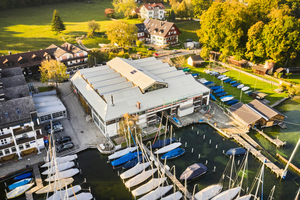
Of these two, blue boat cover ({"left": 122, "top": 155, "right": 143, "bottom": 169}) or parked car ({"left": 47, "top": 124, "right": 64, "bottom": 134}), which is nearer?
blue boat cover ({"left": 122, "top": 155, "right": 143, "bottom": 169})

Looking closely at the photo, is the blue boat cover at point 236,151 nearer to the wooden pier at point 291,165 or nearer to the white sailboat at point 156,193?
the wooden pier at point 291,165

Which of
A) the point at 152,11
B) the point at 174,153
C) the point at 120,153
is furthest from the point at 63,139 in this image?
the point at 152,11

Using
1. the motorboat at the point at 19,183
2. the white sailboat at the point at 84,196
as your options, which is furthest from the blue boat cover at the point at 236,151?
the motorboat at the point at 19,183

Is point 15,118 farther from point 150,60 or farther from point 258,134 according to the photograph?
point 258,134

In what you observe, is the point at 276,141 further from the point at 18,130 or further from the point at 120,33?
the point at 120,33

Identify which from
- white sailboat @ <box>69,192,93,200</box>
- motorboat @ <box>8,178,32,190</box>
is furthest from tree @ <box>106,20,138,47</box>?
white sailboat @ <box>69,192,93,200</box>

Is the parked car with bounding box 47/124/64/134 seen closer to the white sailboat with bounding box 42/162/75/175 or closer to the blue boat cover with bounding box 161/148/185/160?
the white sailboat with bounding box 42/162/75/175

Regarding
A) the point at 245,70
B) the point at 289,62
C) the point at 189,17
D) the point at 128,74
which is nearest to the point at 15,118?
the point at 128,74

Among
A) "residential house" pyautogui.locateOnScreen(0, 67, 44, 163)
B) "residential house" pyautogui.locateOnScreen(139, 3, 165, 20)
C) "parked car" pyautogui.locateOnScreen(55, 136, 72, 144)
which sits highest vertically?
"residential house" pyautogui.locateOnScreen(139, 3, 165, 20)
